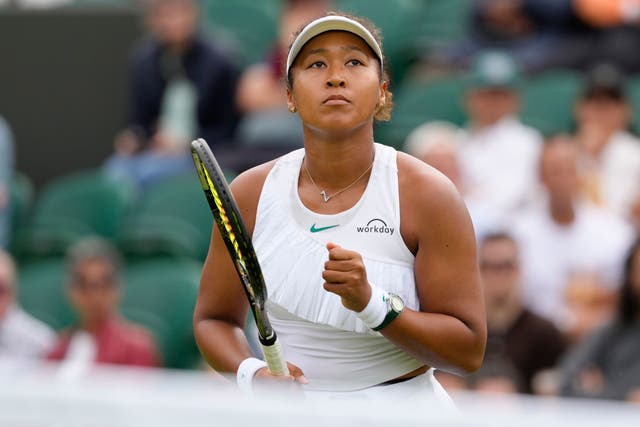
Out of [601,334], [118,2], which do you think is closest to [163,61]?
[118,2]

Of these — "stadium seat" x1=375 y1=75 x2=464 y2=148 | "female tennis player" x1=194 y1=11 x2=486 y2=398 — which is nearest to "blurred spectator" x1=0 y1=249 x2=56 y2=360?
"stadium seat" x1=375 y1=75 x2=464 y2=148

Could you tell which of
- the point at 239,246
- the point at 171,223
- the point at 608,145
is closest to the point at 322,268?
the point at 239,246

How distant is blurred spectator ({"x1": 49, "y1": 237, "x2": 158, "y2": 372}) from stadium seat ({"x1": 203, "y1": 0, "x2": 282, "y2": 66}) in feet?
9.84

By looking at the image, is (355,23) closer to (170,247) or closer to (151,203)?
(170,247)

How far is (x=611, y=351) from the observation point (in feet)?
21.4

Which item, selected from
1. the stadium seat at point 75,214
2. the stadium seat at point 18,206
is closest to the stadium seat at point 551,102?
the stadium seat at point 75,214

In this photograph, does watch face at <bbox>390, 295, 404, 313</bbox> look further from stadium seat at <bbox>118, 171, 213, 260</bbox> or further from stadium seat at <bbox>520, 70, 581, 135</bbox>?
stadium seat at <bbox>520, 70, 581, 135</bbox>

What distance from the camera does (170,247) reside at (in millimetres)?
8250

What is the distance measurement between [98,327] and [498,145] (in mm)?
2449

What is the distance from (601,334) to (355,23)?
→ 349 cm

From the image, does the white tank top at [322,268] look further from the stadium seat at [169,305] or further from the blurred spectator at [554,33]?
the blurred spectator at [554,33]

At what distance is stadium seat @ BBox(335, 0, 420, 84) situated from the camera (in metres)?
10.0

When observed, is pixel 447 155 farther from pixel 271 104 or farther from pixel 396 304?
pixel 396 304

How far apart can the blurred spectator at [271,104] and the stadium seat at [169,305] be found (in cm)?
83
